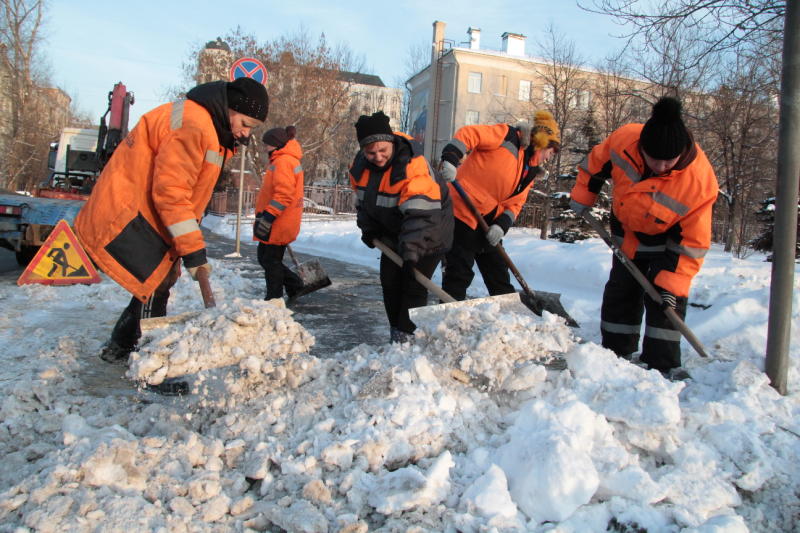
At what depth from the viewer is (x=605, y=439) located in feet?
7.22

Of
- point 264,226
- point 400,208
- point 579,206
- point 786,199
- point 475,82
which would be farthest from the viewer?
point 475,82

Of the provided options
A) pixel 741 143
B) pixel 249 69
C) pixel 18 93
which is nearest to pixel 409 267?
pixel 249 69

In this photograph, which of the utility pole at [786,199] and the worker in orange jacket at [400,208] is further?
the worker in orange jacket at [400,208]

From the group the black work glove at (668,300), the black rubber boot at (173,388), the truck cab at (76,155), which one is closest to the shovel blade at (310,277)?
the black rubber boot at (173,388)

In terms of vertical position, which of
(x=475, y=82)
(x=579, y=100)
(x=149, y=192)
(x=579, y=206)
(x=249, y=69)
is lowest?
(x=149, y=192)

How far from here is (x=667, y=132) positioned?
10.4ft

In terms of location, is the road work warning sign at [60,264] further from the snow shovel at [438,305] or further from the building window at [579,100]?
the building window at [579,100]

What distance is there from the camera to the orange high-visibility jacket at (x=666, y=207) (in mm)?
3355

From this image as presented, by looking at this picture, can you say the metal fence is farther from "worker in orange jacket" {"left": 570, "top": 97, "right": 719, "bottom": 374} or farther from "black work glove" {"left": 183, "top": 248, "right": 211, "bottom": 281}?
"black work glove" {"left": 183, "top": 248, "right": 211, "bottom": 281}

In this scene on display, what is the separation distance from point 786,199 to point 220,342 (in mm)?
2963

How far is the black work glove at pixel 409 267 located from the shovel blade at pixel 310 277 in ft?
7.41

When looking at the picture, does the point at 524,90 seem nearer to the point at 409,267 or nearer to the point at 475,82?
the point at 475,82

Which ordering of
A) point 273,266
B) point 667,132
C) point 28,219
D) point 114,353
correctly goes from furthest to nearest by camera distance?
point 28,219, point 273,266, point 114,353, point 667,132

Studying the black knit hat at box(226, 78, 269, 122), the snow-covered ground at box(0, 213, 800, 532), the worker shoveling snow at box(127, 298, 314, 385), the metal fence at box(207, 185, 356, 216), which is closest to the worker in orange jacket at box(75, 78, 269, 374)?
the black knit hat at box(226, 78, 269, 122)
